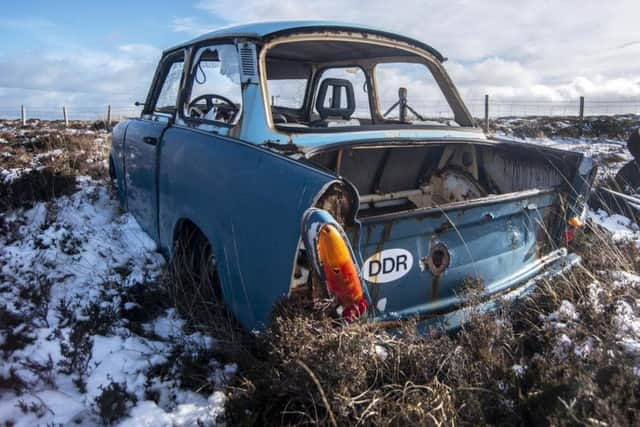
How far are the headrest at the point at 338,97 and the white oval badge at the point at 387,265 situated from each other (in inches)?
96.4

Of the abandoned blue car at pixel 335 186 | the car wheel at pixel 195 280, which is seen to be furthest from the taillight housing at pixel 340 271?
the car wheel at pixel 195 280

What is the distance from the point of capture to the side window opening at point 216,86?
303 cm

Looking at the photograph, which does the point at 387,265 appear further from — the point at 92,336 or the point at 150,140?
the point at 150,140

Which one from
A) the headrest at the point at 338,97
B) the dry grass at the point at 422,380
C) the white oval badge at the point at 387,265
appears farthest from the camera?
the headrest at the point at 338,97

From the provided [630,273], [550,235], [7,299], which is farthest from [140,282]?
[630,273]

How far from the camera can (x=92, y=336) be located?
2.81 meters

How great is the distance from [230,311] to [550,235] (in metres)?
1.98

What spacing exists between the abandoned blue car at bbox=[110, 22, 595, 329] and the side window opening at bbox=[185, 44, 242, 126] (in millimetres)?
13

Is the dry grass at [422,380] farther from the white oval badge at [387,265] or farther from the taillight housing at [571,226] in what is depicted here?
the taillight housing at [571,226]

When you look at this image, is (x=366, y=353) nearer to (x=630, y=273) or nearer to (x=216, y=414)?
Answer: (x=216, y=414)

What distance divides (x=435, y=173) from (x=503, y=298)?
1.63 m

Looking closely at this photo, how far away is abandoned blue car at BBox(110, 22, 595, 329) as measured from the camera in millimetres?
2064

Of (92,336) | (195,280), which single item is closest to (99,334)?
(92,336)

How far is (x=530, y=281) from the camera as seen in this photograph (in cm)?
280
